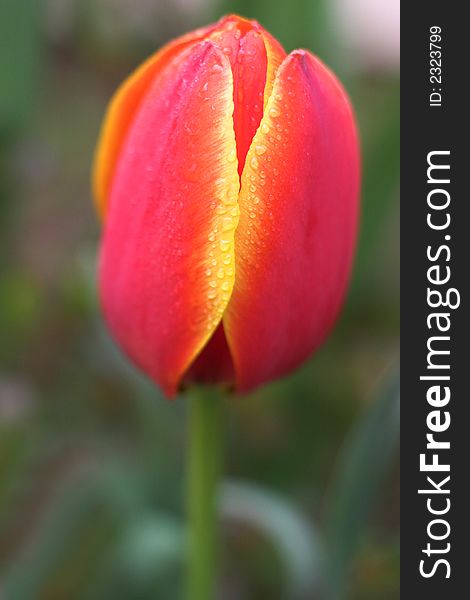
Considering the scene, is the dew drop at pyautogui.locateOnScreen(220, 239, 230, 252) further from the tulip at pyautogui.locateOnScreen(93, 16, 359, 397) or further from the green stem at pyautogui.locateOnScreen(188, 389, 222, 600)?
the green stem at pyautogui.locateOnScreen(188, 389, 222, 600)

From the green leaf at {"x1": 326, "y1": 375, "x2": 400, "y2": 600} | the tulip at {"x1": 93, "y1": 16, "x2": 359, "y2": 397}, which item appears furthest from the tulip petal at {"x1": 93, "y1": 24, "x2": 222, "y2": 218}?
the green leaf at {"x1": 326, "y1": 375, "x2": 400, "y2": 600}

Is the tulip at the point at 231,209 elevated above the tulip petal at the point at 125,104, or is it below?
below

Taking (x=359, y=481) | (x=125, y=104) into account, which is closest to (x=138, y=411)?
(x=359, y=481)

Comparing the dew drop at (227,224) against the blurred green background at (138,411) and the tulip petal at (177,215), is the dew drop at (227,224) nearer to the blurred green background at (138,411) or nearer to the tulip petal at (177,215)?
the tulip petal at (177,215)

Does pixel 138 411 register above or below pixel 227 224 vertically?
above

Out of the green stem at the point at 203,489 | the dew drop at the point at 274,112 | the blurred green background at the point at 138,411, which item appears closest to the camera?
the dew drop at the point at 274,112

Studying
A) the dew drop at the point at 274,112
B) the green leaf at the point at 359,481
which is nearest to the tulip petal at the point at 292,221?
the dew drop at the point at 274,112

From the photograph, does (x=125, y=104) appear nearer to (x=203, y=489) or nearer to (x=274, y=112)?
(x=274, y=112)

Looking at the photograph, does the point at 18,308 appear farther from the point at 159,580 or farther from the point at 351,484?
the point at 351,484
